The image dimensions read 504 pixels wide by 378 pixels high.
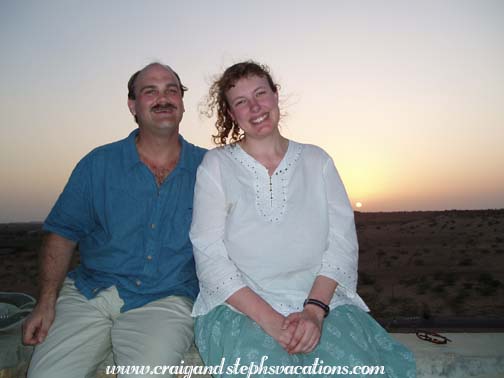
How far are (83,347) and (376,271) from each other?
65.6ft

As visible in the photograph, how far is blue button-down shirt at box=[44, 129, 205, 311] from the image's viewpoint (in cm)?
285

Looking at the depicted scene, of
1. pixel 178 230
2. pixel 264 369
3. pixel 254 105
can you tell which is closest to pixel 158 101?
pixel 254 105

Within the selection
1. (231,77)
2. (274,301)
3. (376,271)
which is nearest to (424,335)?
(274,301)

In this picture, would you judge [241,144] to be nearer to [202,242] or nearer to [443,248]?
[202,242]

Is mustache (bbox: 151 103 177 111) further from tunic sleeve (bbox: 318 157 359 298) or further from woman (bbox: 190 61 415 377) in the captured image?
tunic sleeve (bbox: 318 157 359 298)

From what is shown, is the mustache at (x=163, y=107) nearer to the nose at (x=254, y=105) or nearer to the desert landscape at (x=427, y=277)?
the nose at (x=254, y=105)

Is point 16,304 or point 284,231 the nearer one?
point 284,231

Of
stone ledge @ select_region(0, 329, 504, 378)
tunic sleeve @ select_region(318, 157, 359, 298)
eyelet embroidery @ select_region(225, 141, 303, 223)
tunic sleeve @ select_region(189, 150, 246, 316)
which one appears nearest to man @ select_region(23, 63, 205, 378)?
stone ledge @ select_region(0, 329, 504, 378)

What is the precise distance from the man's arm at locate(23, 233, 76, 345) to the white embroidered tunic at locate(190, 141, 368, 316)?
961mm

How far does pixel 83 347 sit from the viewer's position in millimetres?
2502

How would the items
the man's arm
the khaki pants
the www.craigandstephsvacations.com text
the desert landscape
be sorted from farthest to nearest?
the desert landscape
the man's arm
the khaki pants
the www.craigandstephsvacations.com text

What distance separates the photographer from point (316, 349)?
2.20 metres

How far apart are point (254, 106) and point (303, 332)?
138 centimetres

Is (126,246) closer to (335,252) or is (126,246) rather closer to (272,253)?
(272,253)
